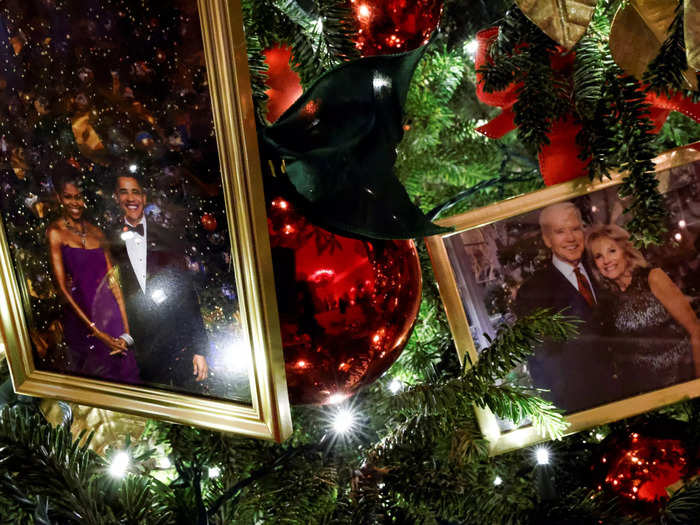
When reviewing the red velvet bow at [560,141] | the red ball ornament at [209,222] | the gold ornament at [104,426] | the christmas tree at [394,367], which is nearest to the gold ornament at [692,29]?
the christmas tree at [394,367]

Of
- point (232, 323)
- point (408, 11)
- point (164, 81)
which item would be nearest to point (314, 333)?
point (232, 323)

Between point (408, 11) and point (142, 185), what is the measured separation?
0.27 meters

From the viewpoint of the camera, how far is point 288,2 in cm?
43

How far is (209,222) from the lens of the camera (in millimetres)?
315

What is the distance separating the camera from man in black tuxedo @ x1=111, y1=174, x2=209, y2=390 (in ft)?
1.10

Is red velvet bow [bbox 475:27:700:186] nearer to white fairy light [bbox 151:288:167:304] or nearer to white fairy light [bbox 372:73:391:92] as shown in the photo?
white fairy light [bbox 372:73:391:92]

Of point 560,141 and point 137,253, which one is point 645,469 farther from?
point 137,253

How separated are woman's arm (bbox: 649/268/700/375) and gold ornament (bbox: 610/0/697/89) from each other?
19 cm

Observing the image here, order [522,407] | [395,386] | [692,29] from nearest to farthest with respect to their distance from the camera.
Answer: [692,29], [522,407], [395,386]

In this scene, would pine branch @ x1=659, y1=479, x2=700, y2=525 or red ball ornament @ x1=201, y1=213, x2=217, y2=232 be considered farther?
pine branch @ x1=659, y1=479, x2=700, y2=525

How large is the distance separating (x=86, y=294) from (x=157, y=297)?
87 millimetres

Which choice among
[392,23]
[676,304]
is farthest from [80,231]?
[676,304]

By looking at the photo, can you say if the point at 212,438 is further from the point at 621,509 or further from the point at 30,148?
the point at 621,509

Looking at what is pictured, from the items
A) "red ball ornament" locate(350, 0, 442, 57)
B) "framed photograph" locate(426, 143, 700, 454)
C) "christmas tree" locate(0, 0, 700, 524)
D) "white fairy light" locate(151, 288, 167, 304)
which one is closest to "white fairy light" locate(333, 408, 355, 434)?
"christmas tree" locate(0, 0, 700, 524)
